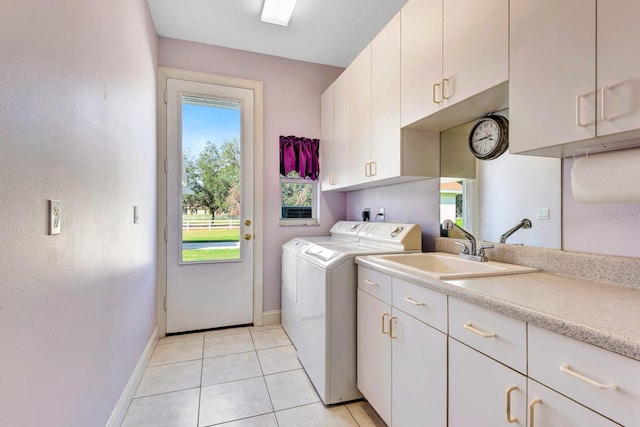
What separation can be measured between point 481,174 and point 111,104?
2.03 meters

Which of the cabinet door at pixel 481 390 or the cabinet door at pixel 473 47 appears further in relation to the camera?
the cabinet door at pixel 473 47

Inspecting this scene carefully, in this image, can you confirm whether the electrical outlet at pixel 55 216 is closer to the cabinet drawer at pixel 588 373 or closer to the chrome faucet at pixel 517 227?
the cabinet drawer at pixel 588 373

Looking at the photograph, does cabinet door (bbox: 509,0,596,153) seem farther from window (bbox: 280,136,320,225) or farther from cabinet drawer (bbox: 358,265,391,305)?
window (bbox: 280,136,320,225)

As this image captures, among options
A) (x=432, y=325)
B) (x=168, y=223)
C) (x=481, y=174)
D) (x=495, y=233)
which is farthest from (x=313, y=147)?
(x=432, y=325)

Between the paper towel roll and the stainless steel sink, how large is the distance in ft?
1.42

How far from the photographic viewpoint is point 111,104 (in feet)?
5.00

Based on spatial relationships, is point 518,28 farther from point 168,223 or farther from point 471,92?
point 168,223

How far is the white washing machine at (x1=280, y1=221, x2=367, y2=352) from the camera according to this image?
98.5 inches

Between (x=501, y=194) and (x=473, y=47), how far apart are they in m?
0.76

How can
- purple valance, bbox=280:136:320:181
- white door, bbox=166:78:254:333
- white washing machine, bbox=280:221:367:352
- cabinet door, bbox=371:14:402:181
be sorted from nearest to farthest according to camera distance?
cabinet door, bbox=371:14:402:181
white washing machine, bbox=280:221:367:352
white door, bbox=166:78:254:333
purple valance, bbox=280:136:320:181

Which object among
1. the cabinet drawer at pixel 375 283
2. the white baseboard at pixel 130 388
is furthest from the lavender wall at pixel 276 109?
the cabinet drawer at pixel 375 283

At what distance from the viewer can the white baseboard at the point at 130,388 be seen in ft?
5.07

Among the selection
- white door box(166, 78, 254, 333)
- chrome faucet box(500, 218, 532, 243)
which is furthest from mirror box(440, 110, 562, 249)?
white door box(166, 78, 254, 333)

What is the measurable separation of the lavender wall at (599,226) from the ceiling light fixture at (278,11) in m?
2.12
